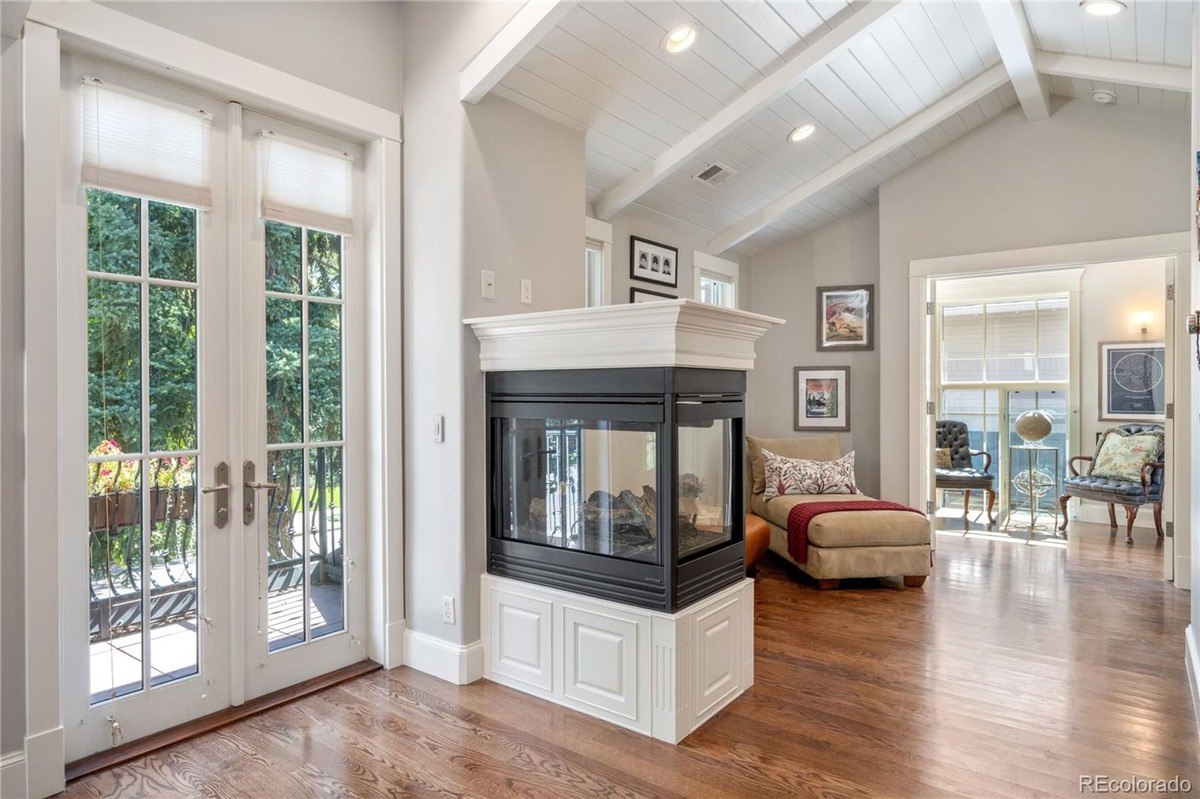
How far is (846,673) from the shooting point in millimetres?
2951

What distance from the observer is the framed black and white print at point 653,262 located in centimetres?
477

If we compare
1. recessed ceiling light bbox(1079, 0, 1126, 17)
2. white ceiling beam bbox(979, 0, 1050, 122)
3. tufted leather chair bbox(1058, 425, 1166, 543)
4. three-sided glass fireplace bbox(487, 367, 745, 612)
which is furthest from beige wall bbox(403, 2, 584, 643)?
tufted leather chair bbox(1058, 425, 1166, 543)

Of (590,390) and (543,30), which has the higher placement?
(543,30)

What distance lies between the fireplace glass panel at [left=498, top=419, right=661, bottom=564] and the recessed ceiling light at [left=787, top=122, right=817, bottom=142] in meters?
2.75

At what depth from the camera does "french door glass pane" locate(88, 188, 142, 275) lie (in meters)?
2.23

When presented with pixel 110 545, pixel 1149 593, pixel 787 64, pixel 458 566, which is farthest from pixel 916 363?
pixel 110 545

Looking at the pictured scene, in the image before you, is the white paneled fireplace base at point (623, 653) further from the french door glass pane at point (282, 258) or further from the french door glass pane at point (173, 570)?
the french door glass pane at point (282, 258)

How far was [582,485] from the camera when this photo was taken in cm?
265

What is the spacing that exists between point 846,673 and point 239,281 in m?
2.92

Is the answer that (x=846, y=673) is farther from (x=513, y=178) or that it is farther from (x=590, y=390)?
(x=513, y=178)

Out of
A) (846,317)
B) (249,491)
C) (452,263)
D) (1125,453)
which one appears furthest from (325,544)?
(1125,453)

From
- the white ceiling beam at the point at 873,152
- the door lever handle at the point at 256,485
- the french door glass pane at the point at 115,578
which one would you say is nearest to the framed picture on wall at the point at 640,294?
the white ceiling beam at the point at 873,152

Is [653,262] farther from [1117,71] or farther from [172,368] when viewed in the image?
[172,368]

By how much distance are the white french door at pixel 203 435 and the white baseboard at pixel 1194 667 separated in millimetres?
3259
